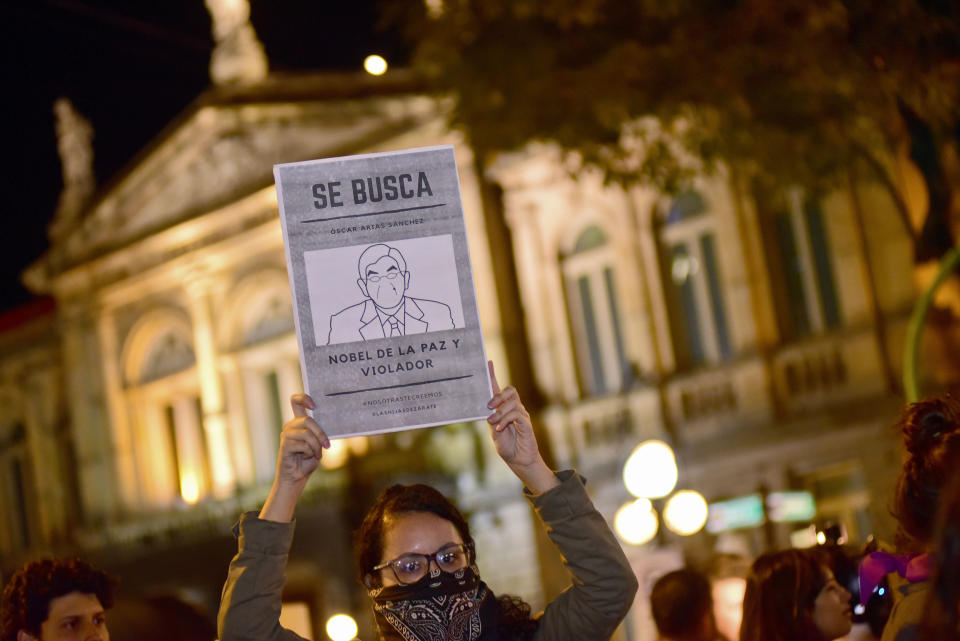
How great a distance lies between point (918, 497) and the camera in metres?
3.43

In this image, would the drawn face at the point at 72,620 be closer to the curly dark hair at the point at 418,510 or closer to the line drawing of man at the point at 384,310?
the curly dark hair at the point at 418,510

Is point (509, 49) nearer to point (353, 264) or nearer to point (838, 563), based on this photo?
point (838, 563)

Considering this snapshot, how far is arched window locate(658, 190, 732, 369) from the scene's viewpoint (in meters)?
17.7

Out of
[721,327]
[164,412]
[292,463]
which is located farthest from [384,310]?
[164,412]

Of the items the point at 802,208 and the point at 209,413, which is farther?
the point at 209,413

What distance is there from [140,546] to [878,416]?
14.0 m

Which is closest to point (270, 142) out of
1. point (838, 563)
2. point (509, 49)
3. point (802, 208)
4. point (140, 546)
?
point (140, 546)

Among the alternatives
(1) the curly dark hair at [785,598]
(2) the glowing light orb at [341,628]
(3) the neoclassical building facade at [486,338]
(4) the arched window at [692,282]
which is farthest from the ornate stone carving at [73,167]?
(1) the curly dark hair at [785,598]

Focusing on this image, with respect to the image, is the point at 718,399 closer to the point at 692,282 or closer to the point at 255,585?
the point at 692,282

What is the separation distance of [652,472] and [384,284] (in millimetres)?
9496

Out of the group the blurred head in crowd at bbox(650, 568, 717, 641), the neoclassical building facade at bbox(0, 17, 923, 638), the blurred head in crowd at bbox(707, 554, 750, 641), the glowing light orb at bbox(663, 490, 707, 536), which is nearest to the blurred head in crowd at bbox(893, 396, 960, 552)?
the blurred head in crowd at bbox(650, 568, 717, 641)

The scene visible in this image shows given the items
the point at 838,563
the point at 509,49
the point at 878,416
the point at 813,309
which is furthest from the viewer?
the point at 813,309

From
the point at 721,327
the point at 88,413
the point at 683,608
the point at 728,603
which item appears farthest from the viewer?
the point at 88,413

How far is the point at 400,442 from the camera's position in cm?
1973
